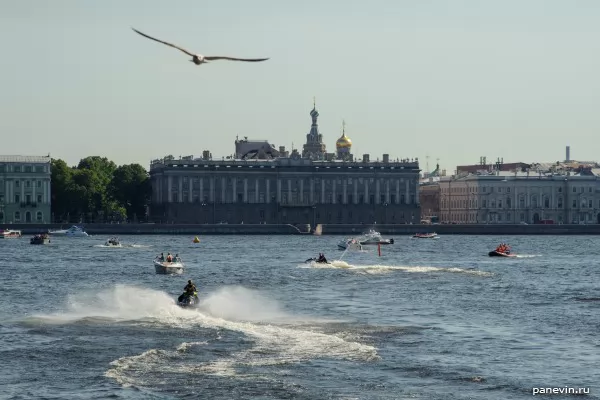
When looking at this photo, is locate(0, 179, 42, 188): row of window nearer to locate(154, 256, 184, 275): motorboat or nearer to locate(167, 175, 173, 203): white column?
locate(167, 175, 173, 203): white column

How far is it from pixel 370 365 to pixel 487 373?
3.06 meters

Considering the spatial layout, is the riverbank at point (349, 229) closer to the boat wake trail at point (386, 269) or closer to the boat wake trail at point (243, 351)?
the boat wake trail at point (386, 269)

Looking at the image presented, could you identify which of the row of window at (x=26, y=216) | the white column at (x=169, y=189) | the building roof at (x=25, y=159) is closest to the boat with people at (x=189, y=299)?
the building roof at (x=25, y=159)

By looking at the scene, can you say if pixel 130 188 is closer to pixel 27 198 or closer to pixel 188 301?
pixel 27 198

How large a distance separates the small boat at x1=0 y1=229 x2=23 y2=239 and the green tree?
26193 millimetres

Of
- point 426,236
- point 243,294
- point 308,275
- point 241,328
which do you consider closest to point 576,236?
point 426,236

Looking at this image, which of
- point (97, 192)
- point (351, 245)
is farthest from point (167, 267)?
point (97, 192)

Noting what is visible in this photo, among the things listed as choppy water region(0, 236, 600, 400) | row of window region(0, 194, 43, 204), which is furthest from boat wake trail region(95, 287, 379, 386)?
row of window region(0, 194, 43, 204)

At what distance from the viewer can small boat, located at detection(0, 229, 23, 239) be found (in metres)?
160

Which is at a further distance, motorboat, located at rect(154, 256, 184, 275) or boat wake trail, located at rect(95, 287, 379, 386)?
motorboat, located at rect(154, 256, 184, 275)

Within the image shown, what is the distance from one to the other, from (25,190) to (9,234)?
25.6m

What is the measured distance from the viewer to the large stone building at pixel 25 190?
185250mm

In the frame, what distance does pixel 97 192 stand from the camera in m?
182

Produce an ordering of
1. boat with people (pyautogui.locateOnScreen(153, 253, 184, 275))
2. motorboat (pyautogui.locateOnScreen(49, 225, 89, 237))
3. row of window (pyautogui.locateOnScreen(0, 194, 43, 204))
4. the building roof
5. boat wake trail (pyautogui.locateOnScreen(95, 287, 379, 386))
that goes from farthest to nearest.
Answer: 1. the building roof
2. row of window (pyautogui.locateOnScreen(0, 194, 43, 204))
3. motorboat (pyautogui.locateOnScreen(49, 225, 89, 237))
4. boat with people (pyautogui.locateOnScreen(153, 253, 184, 275))
5. boat wake trail (pyautogui.locateOnScreen(95, 287, 379, 386))
